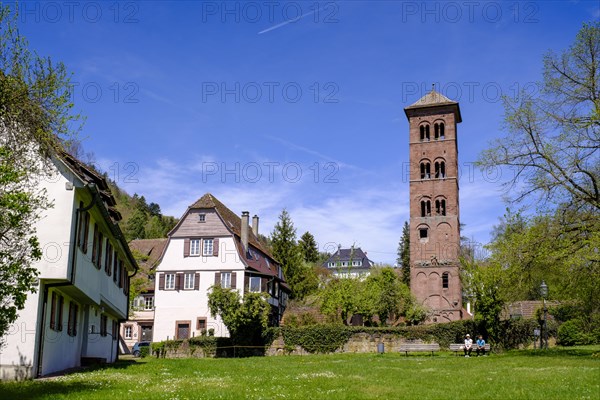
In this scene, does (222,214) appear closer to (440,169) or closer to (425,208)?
(425,208)

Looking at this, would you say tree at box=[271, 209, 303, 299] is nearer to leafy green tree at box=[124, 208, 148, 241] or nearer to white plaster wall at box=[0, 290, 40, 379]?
leafy green tree at box=[124, 208, 148, 241]

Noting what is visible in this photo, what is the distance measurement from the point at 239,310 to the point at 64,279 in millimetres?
24267

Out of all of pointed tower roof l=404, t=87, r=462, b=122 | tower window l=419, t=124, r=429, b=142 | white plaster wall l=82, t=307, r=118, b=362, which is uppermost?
pointed tower roof l=404, t=87, r=462, b=122

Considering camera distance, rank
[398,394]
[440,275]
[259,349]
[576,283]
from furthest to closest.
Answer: [440,275]
[259,349]
[576,283]
[398,394]

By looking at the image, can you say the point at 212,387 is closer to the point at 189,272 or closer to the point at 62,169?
the point at 62,169

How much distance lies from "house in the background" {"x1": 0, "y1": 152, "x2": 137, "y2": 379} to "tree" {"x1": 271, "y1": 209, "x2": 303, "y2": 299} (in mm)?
50870

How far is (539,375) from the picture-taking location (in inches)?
683

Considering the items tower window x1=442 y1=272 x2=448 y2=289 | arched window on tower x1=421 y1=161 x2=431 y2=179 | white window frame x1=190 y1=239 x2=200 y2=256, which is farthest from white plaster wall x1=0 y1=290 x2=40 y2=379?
arched window on tower x1=421 y1=161 x2=431 y2=179

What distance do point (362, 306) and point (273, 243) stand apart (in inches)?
1091

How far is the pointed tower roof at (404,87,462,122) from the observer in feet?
227

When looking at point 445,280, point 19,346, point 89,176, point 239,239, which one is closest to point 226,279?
point 239,239

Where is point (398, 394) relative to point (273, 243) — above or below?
below

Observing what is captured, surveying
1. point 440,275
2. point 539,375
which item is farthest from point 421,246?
point 539,375

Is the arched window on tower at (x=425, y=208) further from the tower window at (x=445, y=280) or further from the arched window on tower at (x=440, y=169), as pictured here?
the tower window at (x=445, y=280)
